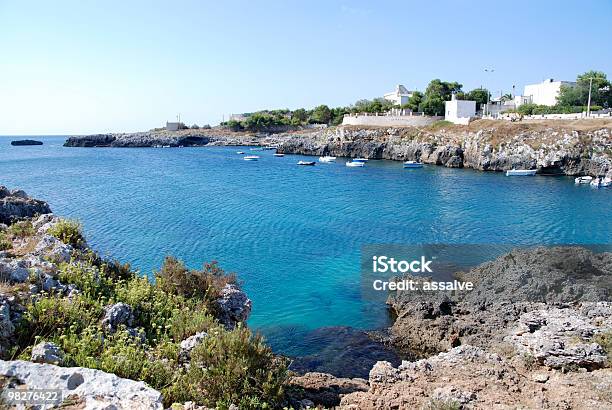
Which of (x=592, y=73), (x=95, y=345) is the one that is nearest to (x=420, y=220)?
(x=95, y=345)

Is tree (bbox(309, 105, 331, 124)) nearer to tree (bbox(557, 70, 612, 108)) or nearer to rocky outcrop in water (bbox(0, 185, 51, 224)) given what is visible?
tree (bbox(557, 70, 612, 108))

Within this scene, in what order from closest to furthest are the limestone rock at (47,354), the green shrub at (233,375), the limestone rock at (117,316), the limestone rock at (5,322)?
1. the limestone rock at (47,354)
2. the green shrub at (233,375)
3. the limestone rock at (5,322)
4. the limestone rock at (117,316)

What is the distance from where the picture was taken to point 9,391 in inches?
268

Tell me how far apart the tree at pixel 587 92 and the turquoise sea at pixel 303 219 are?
5169cm

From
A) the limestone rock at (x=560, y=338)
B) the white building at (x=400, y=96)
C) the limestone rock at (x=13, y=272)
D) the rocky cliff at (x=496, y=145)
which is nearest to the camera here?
the limestone rock at (x=13, y=272)

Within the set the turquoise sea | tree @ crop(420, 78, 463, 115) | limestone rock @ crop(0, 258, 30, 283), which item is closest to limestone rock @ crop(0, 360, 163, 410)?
limestone rock @ crop(0, 258, 30, 283)

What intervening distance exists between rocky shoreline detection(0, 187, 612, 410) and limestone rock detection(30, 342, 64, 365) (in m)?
0.02

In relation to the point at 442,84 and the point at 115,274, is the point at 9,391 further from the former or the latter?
the point at 442,84

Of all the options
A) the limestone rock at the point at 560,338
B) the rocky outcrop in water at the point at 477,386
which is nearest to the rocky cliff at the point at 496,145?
the limestone rock at the point at 560,338

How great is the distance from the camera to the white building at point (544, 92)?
127512 mm

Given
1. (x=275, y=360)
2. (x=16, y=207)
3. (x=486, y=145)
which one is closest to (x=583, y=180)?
(x=486, y=145)

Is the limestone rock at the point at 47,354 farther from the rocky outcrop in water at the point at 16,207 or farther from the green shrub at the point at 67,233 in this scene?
the rocky outcrop in water at the point at 16,207

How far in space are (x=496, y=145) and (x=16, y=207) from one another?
8584cm

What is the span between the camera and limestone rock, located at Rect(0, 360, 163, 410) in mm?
6992
